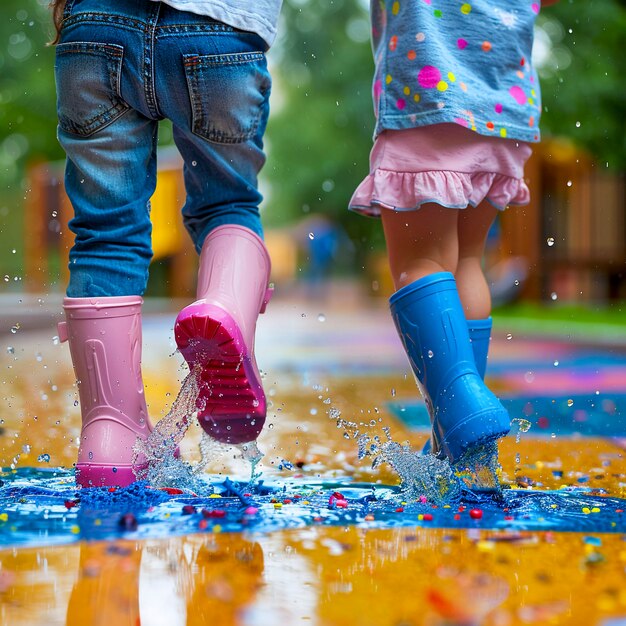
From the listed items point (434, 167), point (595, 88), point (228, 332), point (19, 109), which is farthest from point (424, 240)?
point (19, 109)

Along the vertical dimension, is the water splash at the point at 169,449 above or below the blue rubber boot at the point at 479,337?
below

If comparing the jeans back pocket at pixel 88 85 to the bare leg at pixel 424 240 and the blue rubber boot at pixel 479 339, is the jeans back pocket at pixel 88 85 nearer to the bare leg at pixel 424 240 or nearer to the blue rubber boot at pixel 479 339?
the bare leg at pixel 424 240

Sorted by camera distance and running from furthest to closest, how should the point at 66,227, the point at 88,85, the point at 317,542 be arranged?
1. the point at 66,227
2. the point at 88,85
3. the point at 317,542

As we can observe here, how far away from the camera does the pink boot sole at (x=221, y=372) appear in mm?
1653

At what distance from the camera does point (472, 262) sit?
2002mm

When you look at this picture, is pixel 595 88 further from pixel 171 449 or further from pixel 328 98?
pixel 171 449

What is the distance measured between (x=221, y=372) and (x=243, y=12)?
0.64 metres

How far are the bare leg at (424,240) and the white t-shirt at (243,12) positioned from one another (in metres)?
0.41

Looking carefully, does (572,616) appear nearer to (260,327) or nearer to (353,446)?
(353,446)

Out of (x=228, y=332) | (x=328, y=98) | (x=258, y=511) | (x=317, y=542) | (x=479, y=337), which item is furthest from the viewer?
(x=328, y=98)

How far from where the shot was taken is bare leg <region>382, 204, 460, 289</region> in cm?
183

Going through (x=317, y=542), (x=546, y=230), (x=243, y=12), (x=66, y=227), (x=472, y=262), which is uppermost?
(x=66, y=227)

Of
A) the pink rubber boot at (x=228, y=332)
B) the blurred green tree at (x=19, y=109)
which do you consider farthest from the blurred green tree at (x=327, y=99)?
the pink rubber boot at (x=228, y=332)

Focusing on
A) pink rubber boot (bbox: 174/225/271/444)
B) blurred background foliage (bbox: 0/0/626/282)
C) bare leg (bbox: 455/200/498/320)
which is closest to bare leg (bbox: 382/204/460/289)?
bare leg (bbox: 455/200/498/320)
